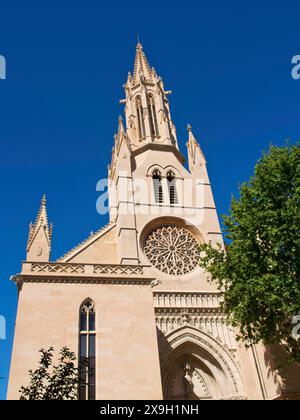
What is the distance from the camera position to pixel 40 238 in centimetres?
1962

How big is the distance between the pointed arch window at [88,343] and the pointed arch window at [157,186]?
46.6ft

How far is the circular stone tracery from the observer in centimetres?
2381

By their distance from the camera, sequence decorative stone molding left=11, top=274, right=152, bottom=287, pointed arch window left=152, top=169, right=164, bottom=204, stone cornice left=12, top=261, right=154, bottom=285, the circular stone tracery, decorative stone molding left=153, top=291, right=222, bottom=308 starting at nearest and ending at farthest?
decorative stone molding left=11, top=274, right=152, bottom=287 → stone cornice left=12, top=261, right=154, bottom=285 → decorative stone molding left=153, top=291, right=222, bottom=308 → the circular stone tracery → pointed arch window left=152, top=169, right=164, bottom=204

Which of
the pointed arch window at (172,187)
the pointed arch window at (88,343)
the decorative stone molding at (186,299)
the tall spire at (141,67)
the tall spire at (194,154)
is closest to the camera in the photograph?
the pointed arch window at (88,343)

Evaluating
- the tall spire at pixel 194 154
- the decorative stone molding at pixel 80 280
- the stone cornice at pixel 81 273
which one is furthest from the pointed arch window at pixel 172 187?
the decorative stone molding at pixel 80 280

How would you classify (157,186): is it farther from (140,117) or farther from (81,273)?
(81,273)

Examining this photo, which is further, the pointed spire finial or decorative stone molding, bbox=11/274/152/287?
the pointed spire finial

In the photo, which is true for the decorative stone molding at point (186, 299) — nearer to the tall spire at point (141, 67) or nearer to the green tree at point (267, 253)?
the green tree at point (267, 253)

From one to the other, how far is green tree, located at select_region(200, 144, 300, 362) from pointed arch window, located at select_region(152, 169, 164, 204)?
429 inches

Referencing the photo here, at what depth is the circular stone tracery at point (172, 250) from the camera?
78.1 ft

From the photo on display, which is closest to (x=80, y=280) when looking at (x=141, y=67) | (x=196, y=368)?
(x=196, y=368)

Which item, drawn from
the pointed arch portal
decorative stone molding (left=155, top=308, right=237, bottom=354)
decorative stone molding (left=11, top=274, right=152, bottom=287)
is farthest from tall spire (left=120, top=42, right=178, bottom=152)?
decorative stone molding (left=11, top=274, right=152, bottom=287)

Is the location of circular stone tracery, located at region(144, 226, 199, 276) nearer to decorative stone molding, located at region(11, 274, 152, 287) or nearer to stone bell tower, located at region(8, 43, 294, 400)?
stone bell tower, located at region(8, 43, 294, 400)
